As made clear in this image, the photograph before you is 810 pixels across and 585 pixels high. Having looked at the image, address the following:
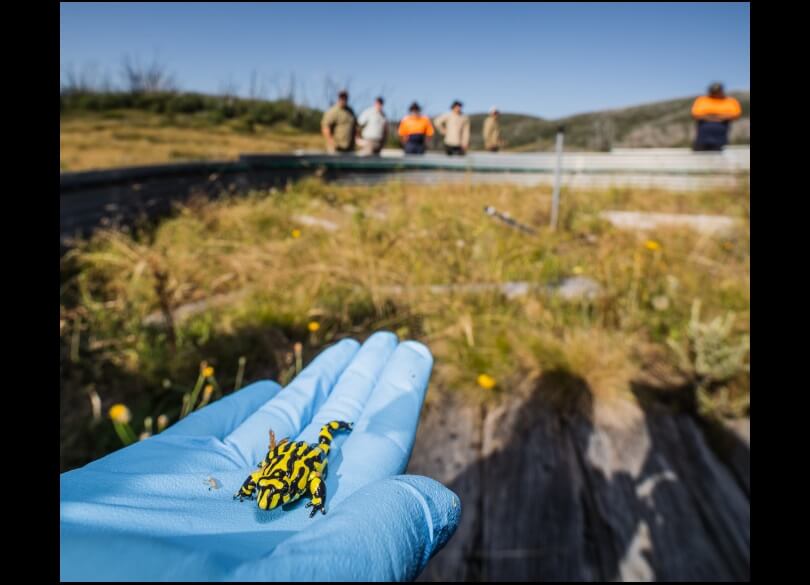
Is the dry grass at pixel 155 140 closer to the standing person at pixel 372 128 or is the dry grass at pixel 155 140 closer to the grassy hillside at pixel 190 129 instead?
the grassy hillside at pixel 190 129

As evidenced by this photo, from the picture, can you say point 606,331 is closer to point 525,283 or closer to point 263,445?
point 525,283

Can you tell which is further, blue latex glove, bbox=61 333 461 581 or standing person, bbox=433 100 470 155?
standing person, bbox=433 100 470 155

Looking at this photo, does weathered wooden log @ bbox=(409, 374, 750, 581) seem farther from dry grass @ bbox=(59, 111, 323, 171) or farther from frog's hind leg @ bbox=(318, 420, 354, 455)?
dry grass @ bbox=(59, 111, 323, 171)

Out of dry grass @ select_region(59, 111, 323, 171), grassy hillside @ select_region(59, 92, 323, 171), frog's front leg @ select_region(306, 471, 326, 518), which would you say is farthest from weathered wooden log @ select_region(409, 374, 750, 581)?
grassy hillside @ select_region(59, 92, 323, 171)

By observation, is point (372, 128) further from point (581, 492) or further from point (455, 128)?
point (581, 492)

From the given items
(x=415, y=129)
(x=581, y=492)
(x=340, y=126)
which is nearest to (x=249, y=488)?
(x=581, y=492)

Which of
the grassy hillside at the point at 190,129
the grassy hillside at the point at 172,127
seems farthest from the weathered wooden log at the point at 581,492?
the grassy hillside at the point at 172,127
